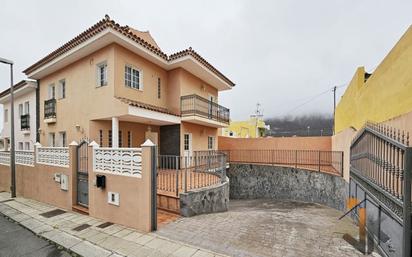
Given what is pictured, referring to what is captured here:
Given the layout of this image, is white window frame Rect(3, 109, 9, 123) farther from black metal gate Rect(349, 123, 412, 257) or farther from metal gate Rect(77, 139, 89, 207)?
black metal gate Rect(349, 123, 412, 257)

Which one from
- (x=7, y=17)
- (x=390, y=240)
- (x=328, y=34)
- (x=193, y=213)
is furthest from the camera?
(x=328, y=34)

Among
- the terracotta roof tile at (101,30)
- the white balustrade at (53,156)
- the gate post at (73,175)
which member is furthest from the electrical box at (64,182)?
the terracotta roof tile at (101,30)

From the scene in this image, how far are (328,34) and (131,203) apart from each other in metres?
20.1

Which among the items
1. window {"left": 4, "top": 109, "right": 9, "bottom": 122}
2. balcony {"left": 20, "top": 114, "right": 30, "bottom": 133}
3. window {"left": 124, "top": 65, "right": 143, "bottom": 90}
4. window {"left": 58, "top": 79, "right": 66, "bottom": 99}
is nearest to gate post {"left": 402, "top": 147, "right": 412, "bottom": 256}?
window {"left": 124, "top": 65, "right": 143, "bottom": 90}

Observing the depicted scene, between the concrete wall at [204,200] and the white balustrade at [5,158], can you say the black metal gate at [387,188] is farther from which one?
the white balustrade at [5,158]

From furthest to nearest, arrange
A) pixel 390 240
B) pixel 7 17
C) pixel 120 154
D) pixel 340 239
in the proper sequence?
pixel 7 17 < pixel 120 154 < pixel 340 239 < pixel 390 240

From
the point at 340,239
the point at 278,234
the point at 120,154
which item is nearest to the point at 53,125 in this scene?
the point at 120,154

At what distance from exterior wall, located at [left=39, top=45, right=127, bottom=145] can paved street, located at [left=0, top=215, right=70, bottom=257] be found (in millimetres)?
5061

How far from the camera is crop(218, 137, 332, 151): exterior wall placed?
1716 centimetres

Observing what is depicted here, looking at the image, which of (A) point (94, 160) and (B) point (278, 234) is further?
(A) point (94, 160)

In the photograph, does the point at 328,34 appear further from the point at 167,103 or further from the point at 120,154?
the point at 120,154

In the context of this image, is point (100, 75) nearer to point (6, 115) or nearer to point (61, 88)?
point (61, 88)

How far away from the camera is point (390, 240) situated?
330cm

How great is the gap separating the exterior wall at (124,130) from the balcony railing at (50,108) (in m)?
4.00
